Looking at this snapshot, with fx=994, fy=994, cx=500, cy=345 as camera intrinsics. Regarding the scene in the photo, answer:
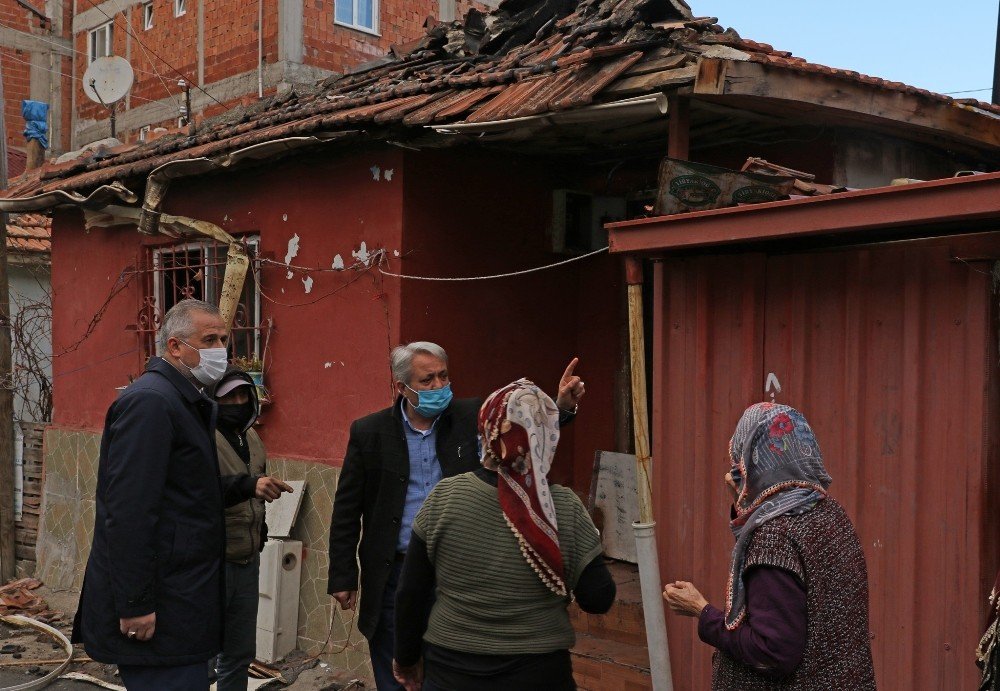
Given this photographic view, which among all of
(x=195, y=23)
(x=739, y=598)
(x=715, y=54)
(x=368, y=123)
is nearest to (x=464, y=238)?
(x=368, y=123)

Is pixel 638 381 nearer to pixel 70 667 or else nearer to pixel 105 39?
pixel 70 667

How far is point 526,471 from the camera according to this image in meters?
2.91

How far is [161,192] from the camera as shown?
25.3 feet

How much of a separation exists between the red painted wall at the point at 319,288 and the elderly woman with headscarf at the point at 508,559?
3549 mm

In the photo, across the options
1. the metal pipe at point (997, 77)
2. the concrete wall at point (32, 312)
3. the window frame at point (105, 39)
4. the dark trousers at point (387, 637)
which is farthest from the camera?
the window frame at point (105, 39)

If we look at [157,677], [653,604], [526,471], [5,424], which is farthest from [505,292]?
[5,424]

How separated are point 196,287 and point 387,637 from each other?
4949 millimetres

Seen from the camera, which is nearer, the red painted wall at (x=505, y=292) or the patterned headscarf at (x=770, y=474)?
the patterned headscarf at (x=770, y=474)

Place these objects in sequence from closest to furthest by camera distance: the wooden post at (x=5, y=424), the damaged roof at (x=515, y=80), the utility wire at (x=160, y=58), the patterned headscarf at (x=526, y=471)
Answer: the patterned headscarf at (x=526, y=471)
the damaged roof at (x=515, y=80)
the wooden post at (x=5, y=424)
the utility wire at (x=160, y=58)

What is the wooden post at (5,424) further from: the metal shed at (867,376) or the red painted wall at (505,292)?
the metal shed at (867,376)

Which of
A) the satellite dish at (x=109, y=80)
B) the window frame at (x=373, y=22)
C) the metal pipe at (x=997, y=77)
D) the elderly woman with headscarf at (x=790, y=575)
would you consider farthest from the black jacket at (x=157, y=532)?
the window frame at (x=373, y=22)

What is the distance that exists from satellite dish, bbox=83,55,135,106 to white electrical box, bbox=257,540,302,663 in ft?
21.1

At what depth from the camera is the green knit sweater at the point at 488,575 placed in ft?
9.61

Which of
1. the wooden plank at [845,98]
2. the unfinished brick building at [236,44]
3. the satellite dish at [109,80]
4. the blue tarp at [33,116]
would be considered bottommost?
the wooden plank at [845,98]
